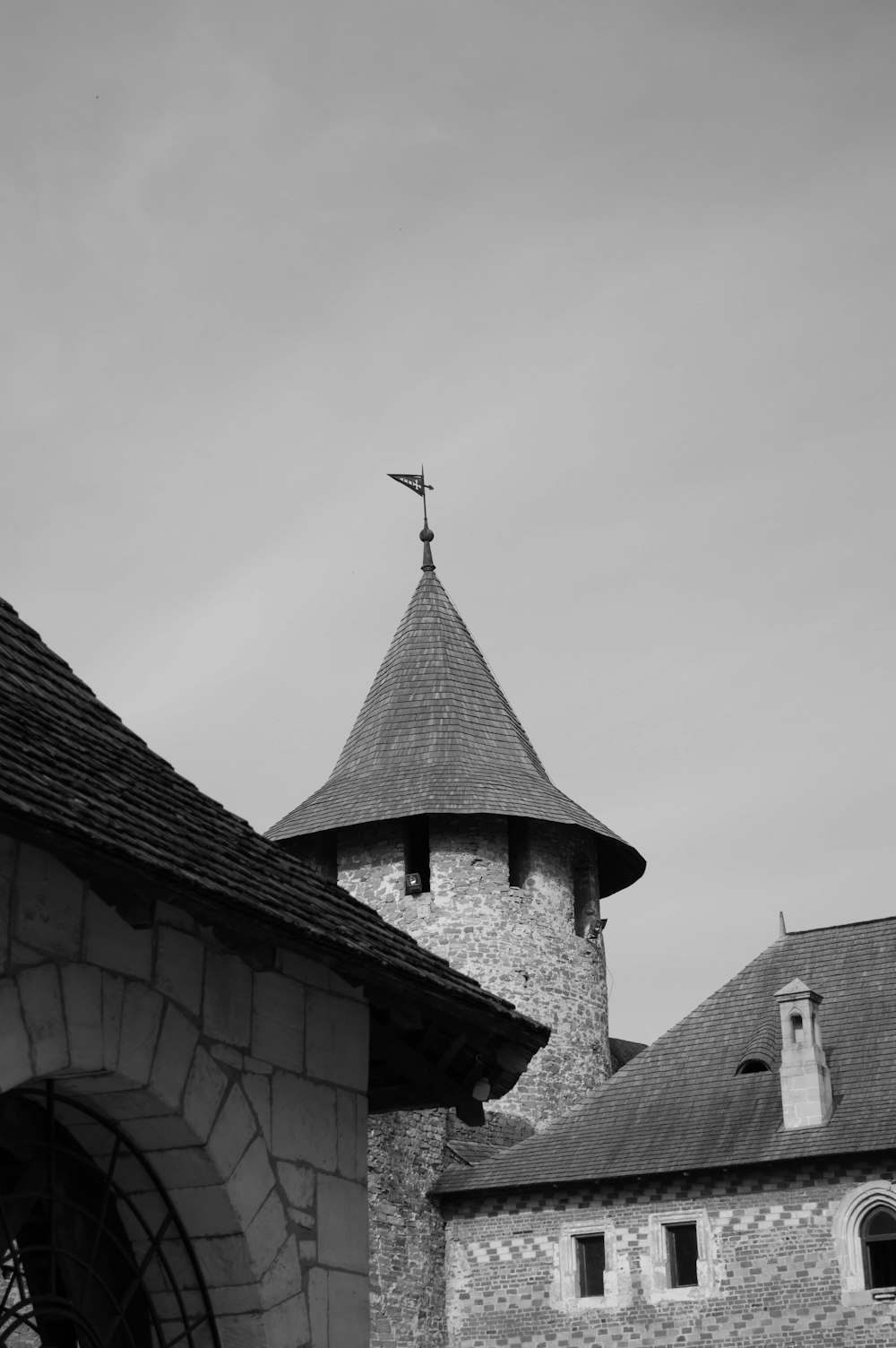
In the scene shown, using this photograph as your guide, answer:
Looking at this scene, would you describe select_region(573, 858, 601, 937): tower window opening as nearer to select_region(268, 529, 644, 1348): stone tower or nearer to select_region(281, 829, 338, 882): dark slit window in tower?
select_region(268, 529, 644, 1348): stone tower

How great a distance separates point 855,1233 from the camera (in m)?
20.8

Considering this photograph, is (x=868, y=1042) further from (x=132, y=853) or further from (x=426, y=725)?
(x=132, y=853)

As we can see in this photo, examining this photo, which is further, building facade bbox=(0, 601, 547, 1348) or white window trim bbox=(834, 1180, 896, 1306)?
white window trim bbox=(834, 1180, 896, 1306)

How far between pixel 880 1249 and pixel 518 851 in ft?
24.8

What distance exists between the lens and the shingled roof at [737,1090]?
21859 millimetres

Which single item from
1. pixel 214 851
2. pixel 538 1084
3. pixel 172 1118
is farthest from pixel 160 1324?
pixel 538 1084

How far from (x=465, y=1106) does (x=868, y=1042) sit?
52.2 feet

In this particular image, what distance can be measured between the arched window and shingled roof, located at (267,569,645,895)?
6927 millimetres

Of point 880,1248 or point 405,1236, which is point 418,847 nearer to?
point 405,1236

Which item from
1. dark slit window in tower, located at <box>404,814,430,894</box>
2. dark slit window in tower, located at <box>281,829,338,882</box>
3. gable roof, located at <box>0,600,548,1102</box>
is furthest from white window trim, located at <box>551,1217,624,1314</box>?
gable roof, located at <box>0,600,548,1102</box>

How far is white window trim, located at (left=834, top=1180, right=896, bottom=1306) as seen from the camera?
813 inches

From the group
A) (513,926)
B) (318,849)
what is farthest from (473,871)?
(318,849)

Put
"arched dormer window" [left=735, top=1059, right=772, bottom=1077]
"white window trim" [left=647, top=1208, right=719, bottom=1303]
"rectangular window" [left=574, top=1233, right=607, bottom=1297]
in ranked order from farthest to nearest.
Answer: "arched dormer window" [left=735, top=1059, right=772, bottom=1077]
"rectangular window" [left=574, top=1233, right=607, bottom=1297]
"white window trim" [left=647, top=1208, right=719, bottom=1303]

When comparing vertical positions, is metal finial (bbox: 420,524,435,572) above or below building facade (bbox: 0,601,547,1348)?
above
